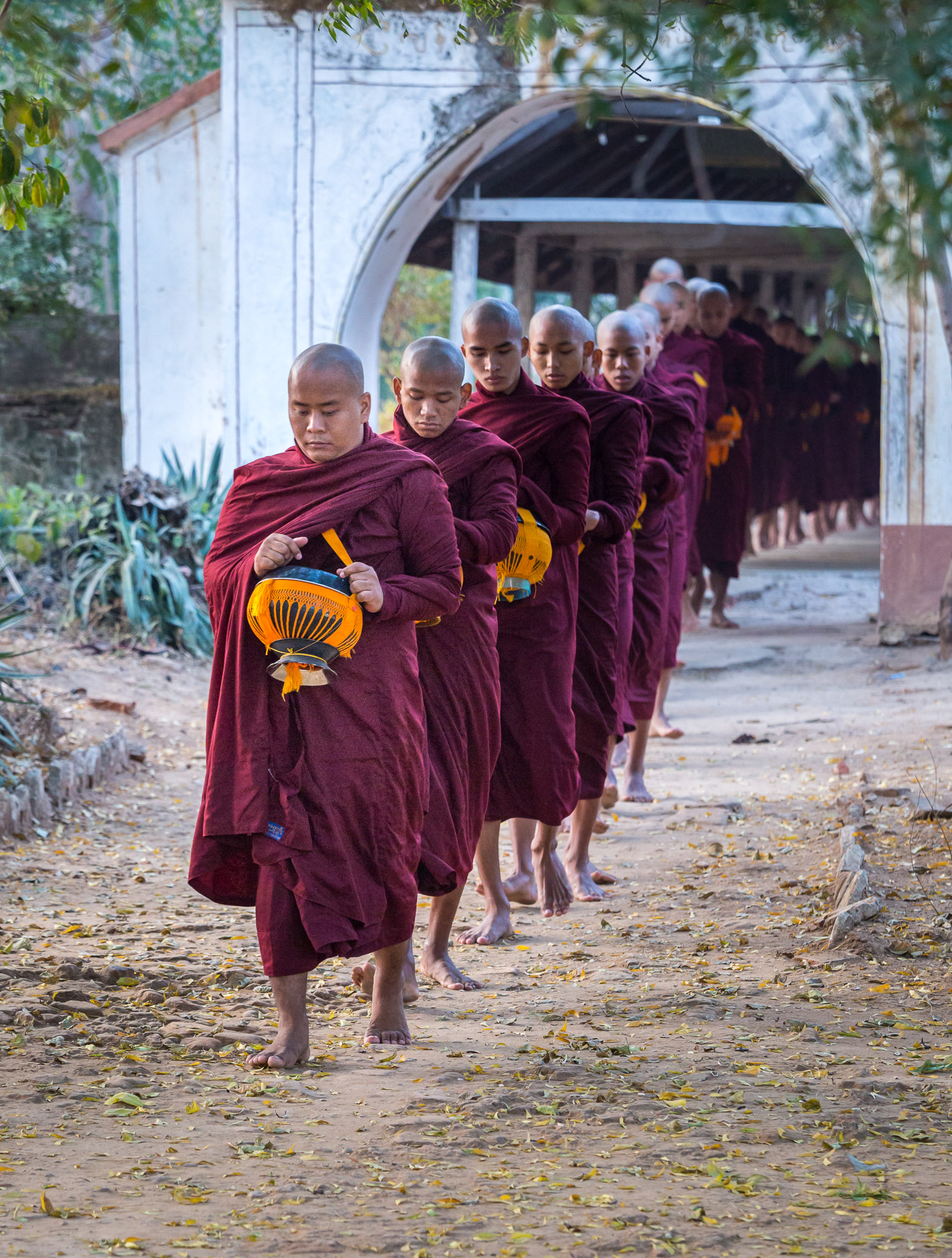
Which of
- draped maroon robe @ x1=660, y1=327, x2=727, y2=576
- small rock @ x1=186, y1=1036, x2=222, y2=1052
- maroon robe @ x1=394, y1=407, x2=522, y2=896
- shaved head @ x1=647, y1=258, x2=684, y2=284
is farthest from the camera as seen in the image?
shaved head @ x1=647, y1=258, x2=684, y2=284

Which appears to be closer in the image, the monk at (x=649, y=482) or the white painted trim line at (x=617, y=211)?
the monk at (x=649, y=482)

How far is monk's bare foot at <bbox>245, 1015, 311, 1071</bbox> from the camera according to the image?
336 cm

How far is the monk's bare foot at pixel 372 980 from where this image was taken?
3869mm

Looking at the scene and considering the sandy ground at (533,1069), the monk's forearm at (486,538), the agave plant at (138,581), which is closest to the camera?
the sandy ground at (533,1069)

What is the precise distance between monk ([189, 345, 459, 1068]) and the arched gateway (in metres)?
6.57

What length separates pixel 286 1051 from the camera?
3367 mm

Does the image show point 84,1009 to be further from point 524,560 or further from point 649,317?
point 649,317

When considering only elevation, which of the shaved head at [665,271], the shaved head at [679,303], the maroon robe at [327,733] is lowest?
the maroon robe at [327,733]

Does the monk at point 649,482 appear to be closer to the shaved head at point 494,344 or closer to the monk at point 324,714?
the shaved head at point 494,344

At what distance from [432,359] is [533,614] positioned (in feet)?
3.09

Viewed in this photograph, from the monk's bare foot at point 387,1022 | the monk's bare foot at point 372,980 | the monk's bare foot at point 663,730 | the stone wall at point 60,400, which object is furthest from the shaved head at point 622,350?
the stone wall at point 60,400

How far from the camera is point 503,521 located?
153 inches

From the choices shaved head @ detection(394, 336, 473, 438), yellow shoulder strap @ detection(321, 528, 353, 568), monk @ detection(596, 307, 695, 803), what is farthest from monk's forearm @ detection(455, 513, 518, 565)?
monk @ detection(596, 307, 695, 803)

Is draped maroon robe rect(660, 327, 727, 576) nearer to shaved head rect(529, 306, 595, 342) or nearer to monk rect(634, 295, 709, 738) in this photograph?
monk rect(634, 295, 709, 738)
